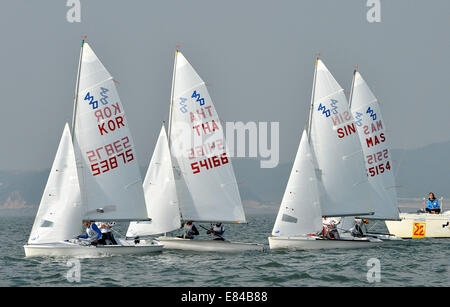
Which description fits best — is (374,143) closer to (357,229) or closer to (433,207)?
(357,229)

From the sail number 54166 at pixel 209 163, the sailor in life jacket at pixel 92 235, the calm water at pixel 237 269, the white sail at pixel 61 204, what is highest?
the sail number 54166 at pixel 209 163

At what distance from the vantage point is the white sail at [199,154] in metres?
32.7

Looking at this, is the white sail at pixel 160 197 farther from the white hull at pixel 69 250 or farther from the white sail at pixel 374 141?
the white sail at pixel 374 141

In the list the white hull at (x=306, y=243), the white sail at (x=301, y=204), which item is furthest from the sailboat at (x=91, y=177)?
the white sail at (x=301, y=204)

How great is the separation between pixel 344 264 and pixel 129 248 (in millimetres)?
7862

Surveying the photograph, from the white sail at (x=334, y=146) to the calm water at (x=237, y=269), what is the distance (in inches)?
136

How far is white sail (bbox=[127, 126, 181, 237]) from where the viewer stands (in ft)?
106

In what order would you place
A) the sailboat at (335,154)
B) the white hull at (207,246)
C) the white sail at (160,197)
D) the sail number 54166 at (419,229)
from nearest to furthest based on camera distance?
the white hull at (207,246) → the white sail at (160,197) → the sailboat at (335,154) → the sail number 54166 at (419,229)

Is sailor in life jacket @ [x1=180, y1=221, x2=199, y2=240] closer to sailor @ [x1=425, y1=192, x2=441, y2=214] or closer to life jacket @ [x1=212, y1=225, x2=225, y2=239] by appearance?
life jacket @ [x1=212, y1=225, x2=225, y2=239]

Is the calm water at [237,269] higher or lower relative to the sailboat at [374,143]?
lower

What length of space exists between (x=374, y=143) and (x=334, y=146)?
5.33 meters
